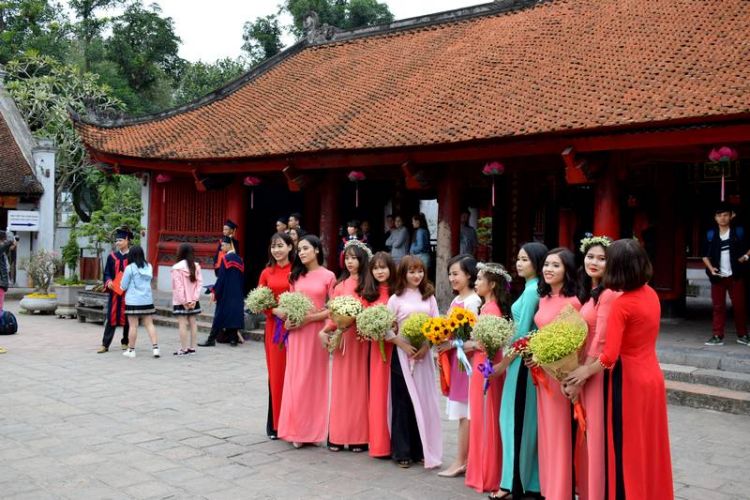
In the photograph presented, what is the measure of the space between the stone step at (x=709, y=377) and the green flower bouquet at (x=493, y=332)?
13.3ft

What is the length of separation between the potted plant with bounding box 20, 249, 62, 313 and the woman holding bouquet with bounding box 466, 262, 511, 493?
12398 millimetres

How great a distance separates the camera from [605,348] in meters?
3.49

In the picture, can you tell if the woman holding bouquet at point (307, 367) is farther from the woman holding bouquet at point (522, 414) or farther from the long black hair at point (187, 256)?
the long black hair at point (187, 256)

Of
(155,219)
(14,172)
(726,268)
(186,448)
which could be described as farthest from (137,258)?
(14,172)

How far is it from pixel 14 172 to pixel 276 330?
64.3 feet

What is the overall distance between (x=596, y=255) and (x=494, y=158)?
662 cm

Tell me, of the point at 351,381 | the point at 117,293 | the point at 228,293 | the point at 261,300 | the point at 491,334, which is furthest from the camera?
the point at 228,293

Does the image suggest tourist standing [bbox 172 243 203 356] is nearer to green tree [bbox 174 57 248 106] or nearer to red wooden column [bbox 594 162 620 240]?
red wooden column [bbox 594 162 620 240]

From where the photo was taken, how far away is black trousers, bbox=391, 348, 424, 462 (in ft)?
16.1

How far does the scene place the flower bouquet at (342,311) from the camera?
16.3 feet

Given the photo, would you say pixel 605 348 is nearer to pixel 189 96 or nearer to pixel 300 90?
pixel 300 90

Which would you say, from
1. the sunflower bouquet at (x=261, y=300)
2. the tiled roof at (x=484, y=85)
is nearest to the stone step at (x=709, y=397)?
the tiled roof at (x=484, y=85)

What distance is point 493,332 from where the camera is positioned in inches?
161

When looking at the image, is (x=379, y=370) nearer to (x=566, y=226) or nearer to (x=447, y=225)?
(x=447, y=225)
